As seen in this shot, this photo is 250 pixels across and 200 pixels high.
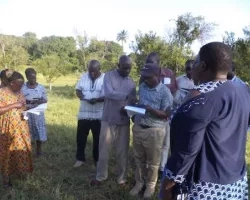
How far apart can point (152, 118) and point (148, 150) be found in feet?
1.28

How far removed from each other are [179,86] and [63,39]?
52.0m

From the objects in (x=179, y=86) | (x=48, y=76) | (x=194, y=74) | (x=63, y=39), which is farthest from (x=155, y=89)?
(x=63, y=39)

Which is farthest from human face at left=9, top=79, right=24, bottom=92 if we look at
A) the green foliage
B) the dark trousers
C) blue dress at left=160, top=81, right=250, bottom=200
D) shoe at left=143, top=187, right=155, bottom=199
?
the green foliage

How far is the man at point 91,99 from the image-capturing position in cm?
476

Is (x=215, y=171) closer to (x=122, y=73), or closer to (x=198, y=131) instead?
(x=198, y=131)

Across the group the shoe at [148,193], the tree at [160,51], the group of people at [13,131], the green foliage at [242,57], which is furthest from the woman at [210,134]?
the tree at [160,51]

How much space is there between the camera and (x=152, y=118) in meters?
3.62

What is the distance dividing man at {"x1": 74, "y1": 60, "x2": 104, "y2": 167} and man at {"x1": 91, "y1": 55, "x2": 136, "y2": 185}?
0.72 m

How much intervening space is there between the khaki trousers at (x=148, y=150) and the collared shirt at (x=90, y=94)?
3.94 ft

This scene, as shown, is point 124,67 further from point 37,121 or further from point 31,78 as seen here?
point 37,121

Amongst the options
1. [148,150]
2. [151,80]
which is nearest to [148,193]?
[148,150]

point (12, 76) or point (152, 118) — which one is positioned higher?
point (12, 76)

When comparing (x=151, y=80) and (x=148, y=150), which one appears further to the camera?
(x=148, y=150)

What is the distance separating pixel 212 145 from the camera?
1737 mm
